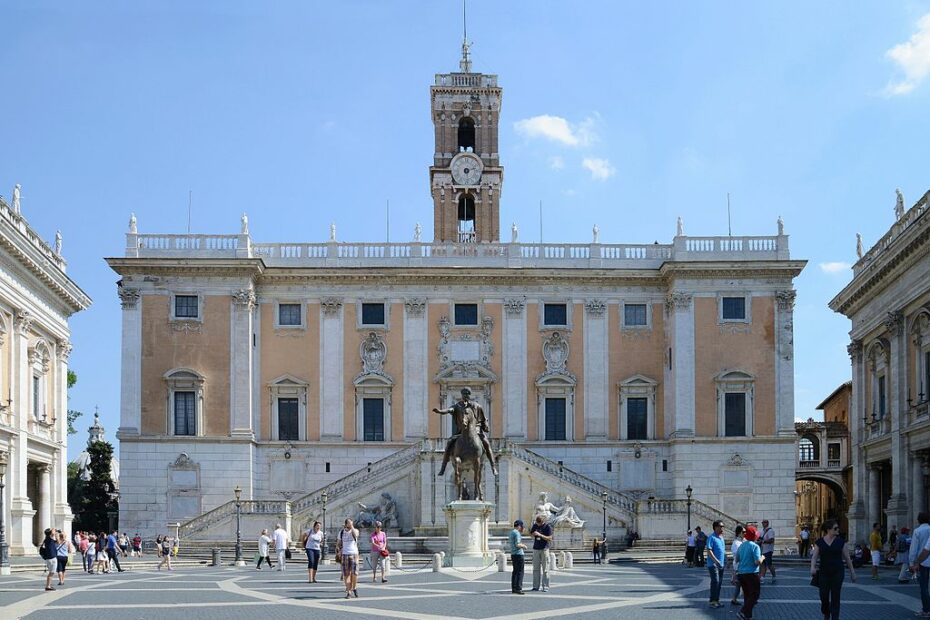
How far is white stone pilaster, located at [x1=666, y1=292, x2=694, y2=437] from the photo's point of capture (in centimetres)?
5756

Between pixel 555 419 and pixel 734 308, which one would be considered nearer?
pixel 734 308

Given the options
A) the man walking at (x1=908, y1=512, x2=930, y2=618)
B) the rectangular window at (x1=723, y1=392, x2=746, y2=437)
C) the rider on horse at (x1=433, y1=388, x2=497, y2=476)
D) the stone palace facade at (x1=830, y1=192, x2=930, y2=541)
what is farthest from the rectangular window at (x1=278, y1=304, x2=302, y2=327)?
the man walking at (x1=908, y1=512, x2=930, y2=618)

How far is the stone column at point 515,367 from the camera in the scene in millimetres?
58656

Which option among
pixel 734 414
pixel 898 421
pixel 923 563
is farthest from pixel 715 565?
pixel 734 414

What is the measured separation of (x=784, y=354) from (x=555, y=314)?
1023 centimetres

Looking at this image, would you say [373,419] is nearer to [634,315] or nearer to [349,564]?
[634,315]

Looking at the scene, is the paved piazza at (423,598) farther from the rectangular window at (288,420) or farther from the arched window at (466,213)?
the arched window at (466,213)

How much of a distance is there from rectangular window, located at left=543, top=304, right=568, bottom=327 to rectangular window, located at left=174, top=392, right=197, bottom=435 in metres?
15.9

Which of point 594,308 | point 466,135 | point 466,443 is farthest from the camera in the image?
point 466,135

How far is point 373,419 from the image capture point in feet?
192

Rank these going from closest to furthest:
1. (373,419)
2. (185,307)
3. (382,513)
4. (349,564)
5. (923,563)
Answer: (923,563)
(349,564)
(382,513)
(185,307)
(373,419)

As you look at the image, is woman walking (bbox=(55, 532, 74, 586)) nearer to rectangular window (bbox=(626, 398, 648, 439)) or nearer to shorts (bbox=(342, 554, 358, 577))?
shorts (bbox=(342, 554, 358, 577))

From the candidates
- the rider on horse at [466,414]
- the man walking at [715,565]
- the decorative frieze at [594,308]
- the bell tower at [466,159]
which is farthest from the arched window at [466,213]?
the man walking at [715,565]

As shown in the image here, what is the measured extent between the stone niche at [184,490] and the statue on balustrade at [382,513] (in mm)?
7849
